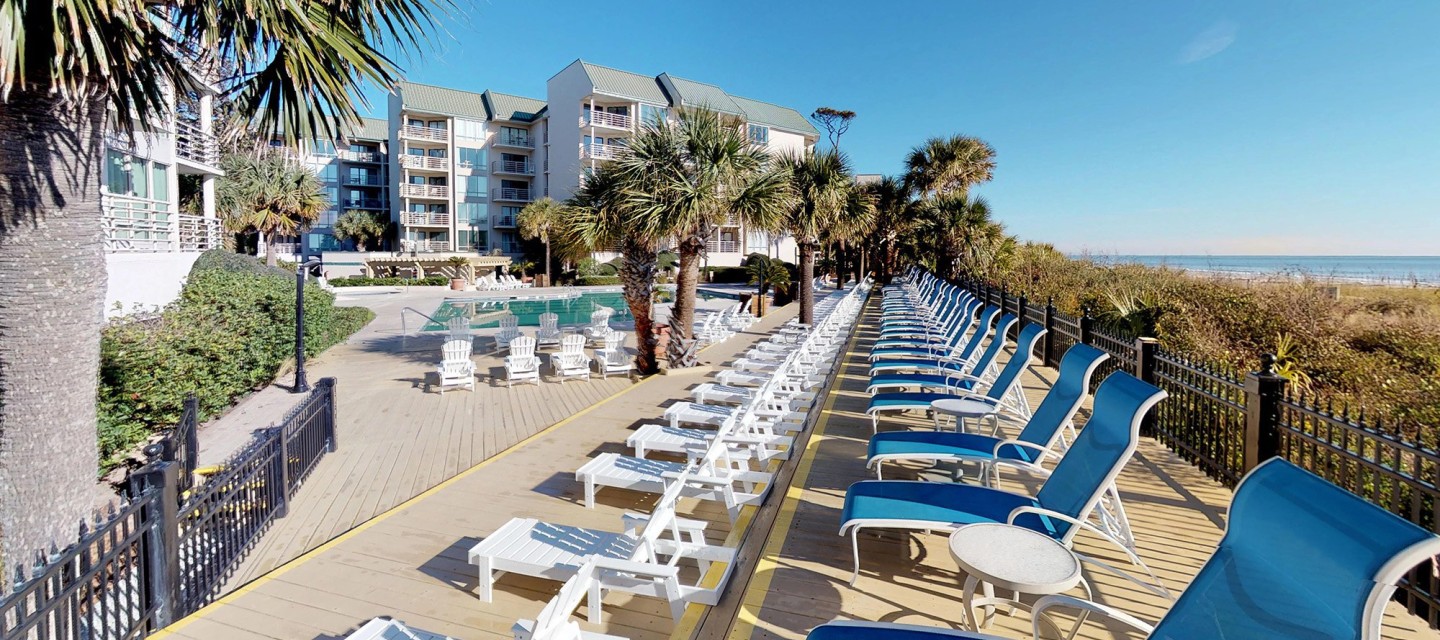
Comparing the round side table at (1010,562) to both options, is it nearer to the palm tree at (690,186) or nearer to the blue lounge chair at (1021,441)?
the blue lounge chair at (1021,441)

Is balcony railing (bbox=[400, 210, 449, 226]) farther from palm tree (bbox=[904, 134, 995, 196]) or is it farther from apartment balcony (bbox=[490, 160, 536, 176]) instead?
palm tree (bbox=[904, 134, 995, 196])

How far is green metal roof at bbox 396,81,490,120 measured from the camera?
48656 mm

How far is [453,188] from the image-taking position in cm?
4944

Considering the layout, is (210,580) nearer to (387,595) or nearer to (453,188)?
(387,595)

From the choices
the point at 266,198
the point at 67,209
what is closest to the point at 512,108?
the point at 266,198

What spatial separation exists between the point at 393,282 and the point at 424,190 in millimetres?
12132

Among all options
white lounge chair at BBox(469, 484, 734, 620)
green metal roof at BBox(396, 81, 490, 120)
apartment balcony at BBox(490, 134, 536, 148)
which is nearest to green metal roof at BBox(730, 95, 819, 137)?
apartment balcony at BBox(490, 134, 536, 148)

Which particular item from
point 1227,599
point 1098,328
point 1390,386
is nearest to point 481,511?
point 1227,599

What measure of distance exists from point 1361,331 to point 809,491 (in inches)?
432

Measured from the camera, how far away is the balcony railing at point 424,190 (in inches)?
1905

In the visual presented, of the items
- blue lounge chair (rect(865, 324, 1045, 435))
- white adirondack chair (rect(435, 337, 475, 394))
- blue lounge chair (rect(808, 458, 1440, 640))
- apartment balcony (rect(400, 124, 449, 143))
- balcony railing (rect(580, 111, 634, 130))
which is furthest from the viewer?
apartment balcony (rect(400, 124, 449, 143))

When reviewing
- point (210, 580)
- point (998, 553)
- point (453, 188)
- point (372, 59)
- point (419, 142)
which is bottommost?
point (210, 580)

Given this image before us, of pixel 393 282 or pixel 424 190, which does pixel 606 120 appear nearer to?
pixel 424 190

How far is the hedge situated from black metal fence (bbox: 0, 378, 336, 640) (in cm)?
242
